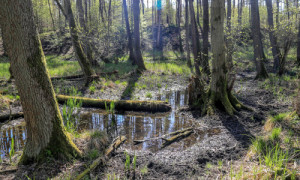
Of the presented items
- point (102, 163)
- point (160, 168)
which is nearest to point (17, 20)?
point (102, 163)

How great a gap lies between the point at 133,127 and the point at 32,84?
12.2ft

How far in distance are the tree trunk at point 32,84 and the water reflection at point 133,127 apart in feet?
5.26

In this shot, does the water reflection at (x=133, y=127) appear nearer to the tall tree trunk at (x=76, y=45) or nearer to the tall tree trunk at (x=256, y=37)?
the tall tree trunk at (x=76, y=45)

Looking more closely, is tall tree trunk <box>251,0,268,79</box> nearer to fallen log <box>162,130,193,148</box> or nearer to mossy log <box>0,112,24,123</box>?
fallen log <box>162,130,193,148</box>

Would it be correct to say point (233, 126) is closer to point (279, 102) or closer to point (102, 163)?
point (279, 102)

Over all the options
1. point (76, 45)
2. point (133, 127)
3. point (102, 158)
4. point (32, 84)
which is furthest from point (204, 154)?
point (76, 45)

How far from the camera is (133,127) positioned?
6984 millimetres

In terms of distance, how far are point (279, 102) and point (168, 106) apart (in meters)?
4.02

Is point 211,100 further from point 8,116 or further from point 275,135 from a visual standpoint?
point 8,116

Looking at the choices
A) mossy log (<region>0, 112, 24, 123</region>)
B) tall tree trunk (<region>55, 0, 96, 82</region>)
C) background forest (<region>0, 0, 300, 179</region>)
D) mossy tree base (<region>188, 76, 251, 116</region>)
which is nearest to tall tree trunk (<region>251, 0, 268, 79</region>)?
background forest (<region>0, 0, 300, 179</region>)

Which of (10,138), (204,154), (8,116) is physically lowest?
(204,154)

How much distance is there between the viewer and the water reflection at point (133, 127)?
223 inches

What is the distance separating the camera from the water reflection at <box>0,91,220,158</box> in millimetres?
5660

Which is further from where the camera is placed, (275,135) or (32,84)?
(275,135)
